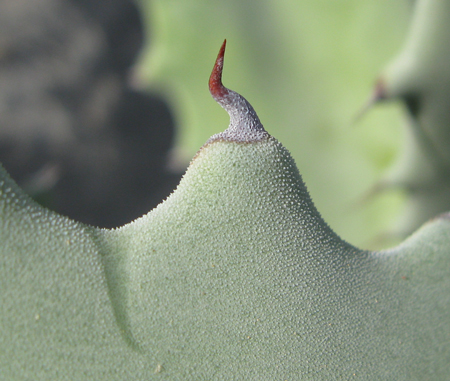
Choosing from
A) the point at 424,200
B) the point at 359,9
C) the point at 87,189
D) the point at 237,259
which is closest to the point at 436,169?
the point at 424,200

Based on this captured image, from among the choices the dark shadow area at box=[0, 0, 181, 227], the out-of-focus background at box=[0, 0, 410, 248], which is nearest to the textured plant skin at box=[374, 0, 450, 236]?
the out-of-focus background at box=[0, 0, 410, 248]

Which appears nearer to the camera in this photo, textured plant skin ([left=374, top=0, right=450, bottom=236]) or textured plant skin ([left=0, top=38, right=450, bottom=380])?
textured plant skin ([left=0, top=38, right=450, bottom=380])

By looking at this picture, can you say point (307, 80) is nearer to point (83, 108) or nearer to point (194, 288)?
point (194, 288)

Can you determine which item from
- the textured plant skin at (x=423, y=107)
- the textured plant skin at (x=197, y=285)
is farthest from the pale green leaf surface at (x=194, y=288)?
the textured plant skin at (x=423, y=107)

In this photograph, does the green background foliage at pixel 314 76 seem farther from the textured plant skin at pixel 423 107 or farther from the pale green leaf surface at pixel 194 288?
the pale green leaf surface at pixel 194 288

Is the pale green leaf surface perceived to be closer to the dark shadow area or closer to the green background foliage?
the green background foliage

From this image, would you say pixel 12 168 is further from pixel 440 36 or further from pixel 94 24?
pixel 440 36
